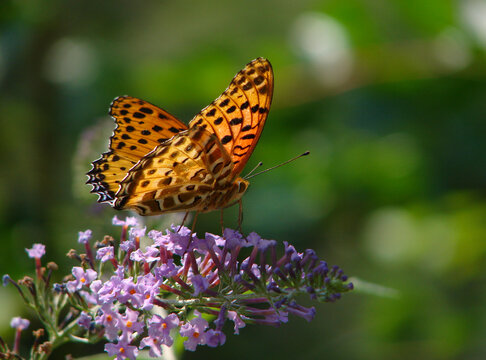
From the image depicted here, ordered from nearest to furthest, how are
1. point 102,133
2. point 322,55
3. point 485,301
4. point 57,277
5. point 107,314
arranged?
1. point 107,314
2. point 102,133
3. point 57,277
4. point 485,301
5. point 322,55

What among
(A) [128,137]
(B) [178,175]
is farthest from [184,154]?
(A) [128,137]

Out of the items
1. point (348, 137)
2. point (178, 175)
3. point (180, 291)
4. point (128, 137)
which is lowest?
point (348, 137)

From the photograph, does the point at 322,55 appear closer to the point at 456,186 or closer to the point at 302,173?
the point at 302,173

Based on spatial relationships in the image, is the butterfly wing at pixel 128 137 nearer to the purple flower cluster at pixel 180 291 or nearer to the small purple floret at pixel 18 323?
the purple flower cluster at pixel 180 291

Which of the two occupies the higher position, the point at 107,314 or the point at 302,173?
the point at 107,314

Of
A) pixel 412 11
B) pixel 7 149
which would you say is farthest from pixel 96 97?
pixel 412 11

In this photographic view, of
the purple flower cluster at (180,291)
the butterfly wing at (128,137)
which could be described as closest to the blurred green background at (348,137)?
the butterfly wing at (128,137)

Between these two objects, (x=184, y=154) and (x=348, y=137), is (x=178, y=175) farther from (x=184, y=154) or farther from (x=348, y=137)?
(x=348, y=137)

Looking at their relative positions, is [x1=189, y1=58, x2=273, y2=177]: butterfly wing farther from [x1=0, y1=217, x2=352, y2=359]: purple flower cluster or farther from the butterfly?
[x1=0, y1=217, x2=352, y2=359]: purple flower cluster
